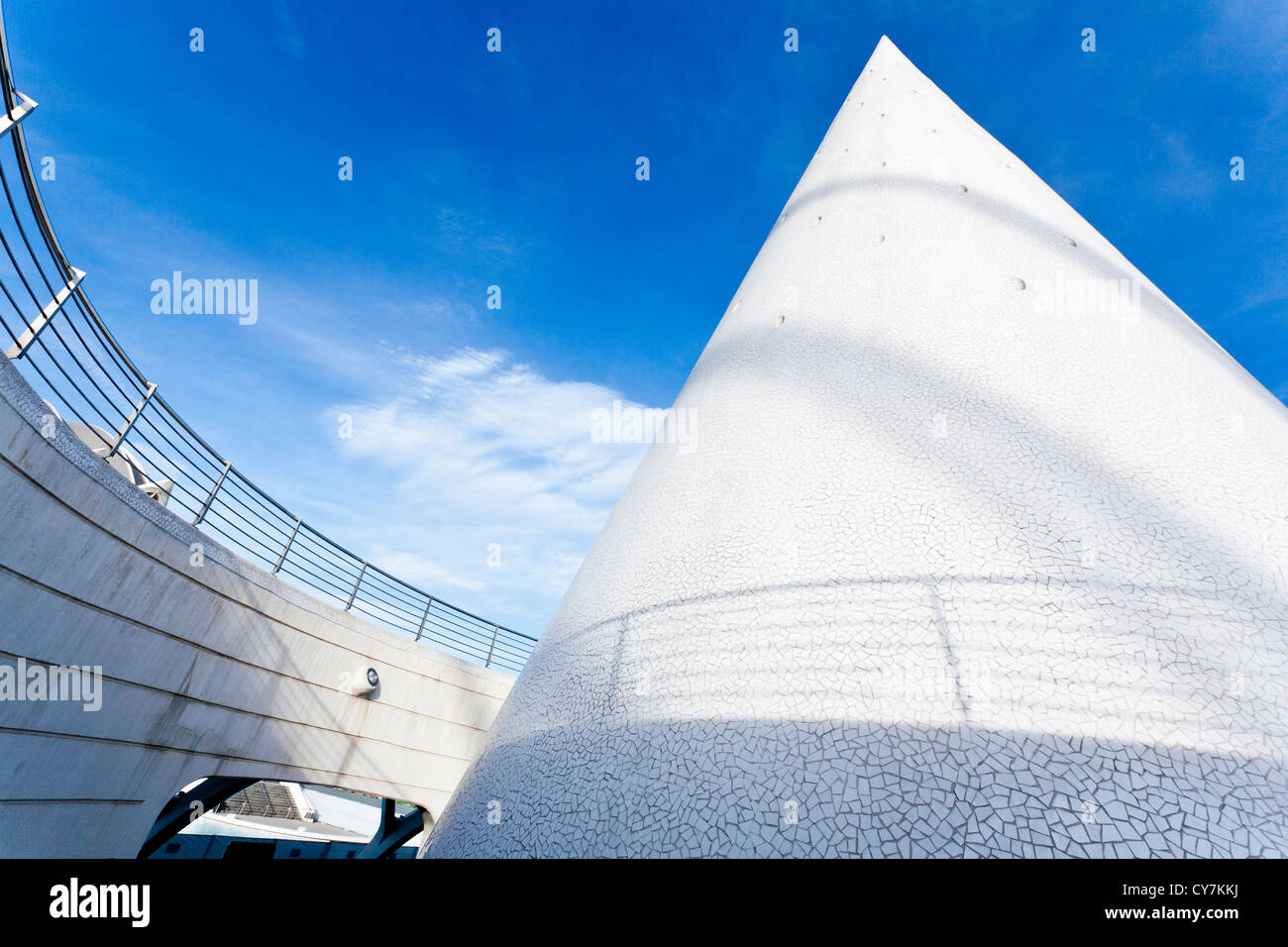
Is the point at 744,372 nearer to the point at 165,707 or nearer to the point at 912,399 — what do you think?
the point at 912,399

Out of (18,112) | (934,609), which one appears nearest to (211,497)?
(18,112)

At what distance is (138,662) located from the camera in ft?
13.4

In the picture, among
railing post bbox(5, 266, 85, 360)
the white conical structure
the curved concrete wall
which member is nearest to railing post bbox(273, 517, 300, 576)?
the curved concrete wall

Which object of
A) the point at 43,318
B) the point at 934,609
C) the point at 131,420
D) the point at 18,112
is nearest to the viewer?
the point at 934,609

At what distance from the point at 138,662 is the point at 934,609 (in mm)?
5256

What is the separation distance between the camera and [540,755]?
5.70ft

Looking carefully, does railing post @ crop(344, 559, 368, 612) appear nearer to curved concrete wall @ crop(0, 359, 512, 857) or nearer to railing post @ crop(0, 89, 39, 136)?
curved concrete wall @ crop(0, 359, 512, 857)

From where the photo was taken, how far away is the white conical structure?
1.21 metres

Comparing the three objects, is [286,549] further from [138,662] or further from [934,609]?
[934,609]

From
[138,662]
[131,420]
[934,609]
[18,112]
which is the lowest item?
[138,662]

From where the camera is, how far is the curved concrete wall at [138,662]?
325 cm

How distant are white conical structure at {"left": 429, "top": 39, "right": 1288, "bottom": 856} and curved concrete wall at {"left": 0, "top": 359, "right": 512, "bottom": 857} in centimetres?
320
